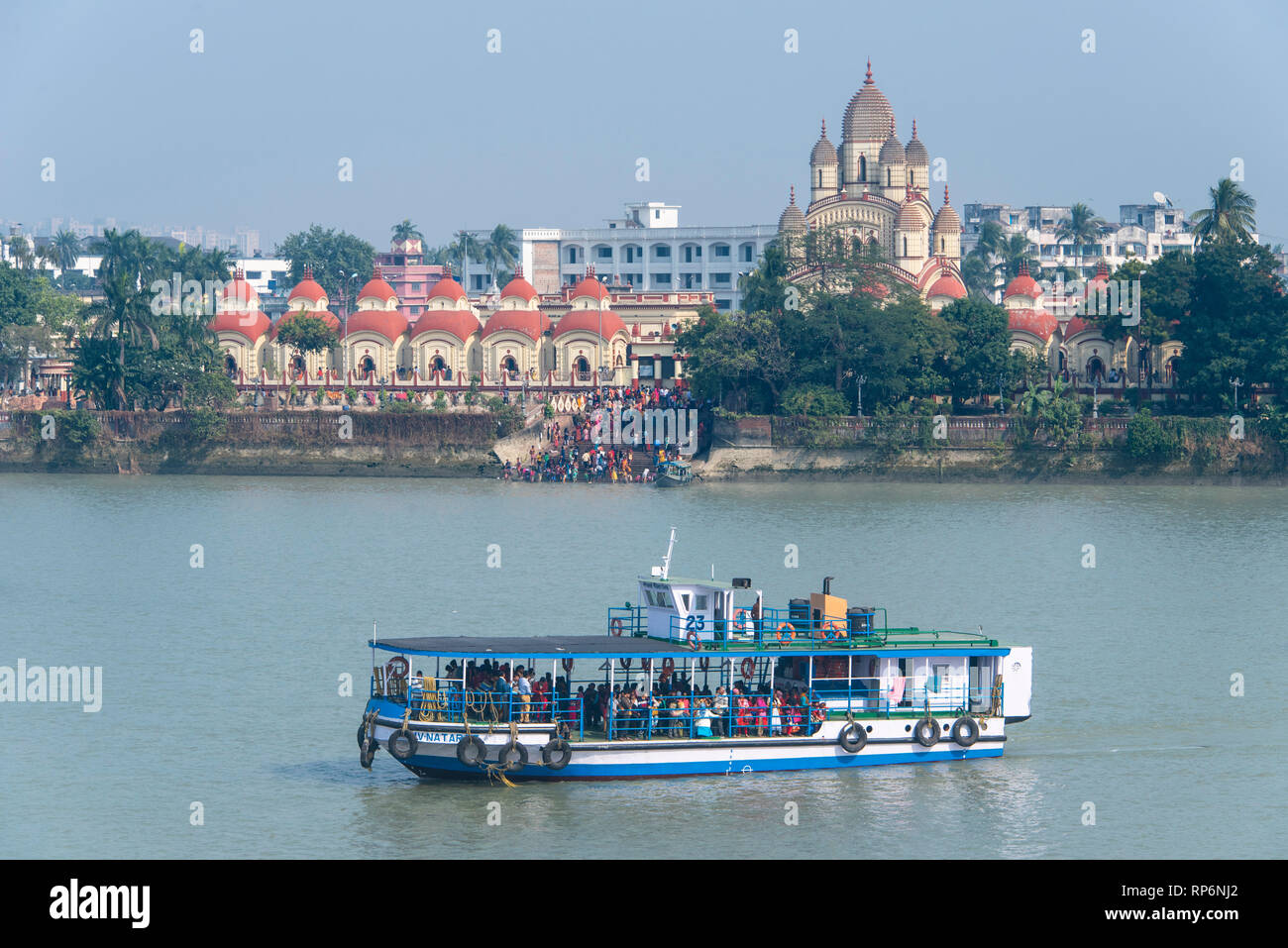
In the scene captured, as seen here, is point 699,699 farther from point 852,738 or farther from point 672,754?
point 852,738

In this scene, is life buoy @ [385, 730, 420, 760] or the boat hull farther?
the boat hull

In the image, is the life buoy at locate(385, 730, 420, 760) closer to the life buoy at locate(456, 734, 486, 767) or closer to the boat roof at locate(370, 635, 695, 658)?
the life buoy at locate(456, 734, 486, 767)

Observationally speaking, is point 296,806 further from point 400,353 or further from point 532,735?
point 400,353

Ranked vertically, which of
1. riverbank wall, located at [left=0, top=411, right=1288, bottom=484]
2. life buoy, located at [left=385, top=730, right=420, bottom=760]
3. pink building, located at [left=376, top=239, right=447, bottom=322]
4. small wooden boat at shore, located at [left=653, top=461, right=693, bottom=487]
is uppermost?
pink building, located at [left=376, top=239, right=447, bottom=322]

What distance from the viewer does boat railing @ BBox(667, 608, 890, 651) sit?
28.7 m

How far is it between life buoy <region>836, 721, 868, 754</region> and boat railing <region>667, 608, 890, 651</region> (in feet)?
4.19

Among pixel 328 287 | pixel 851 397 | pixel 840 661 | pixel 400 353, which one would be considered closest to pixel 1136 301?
pixel 851 397

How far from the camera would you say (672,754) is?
2720cm

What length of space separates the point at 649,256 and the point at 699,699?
337 ft

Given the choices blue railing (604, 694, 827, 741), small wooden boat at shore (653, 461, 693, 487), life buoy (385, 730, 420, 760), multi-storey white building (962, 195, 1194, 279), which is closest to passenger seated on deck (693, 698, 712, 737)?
blue railing (604, 694, 827, 741)

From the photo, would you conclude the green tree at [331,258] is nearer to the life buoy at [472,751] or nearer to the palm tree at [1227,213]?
the palm tree at [1227,213]

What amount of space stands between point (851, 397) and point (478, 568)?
98.5 feet

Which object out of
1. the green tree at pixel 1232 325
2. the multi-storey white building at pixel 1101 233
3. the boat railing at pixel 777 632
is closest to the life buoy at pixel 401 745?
the boat railing at pixel 777 632
